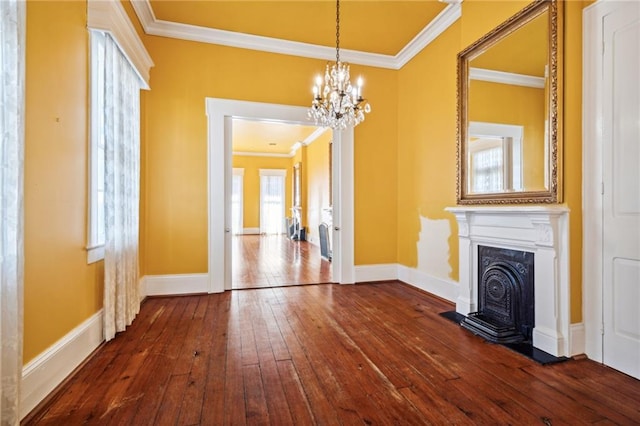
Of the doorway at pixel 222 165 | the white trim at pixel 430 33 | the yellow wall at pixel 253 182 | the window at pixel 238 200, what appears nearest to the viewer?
the white trim at pixel 430 33

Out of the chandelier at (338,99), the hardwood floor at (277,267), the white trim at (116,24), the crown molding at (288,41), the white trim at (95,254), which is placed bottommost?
the hardwood floor at (277,267)

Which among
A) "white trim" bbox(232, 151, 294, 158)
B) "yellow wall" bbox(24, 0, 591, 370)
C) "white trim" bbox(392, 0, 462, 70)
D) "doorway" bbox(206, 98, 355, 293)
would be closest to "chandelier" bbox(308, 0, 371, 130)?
"doorway" bbox(206, 98, 355, 293)

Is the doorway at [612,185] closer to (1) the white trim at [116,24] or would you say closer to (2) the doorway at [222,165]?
(2) the doorway at [222,165]

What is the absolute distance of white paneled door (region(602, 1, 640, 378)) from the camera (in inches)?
82.7

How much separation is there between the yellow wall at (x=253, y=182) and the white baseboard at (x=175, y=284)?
838 centimetres

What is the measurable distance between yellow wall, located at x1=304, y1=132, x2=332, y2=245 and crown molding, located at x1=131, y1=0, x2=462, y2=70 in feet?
10.8

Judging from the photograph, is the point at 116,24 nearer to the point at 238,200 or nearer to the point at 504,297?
the point at 504,297

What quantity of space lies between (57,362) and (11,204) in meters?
1.13

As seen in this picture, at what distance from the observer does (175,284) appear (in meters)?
3.96

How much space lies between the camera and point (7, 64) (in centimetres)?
143

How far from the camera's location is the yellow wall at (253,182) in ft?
40.0

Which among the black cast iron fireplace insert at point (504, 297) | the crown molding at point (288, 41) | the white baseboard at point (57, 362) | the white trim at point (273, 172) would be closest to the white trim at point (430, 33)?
the crown molding at point (288, 41)

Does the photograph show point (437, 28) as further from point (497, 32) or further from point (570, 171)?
point (570, 171)

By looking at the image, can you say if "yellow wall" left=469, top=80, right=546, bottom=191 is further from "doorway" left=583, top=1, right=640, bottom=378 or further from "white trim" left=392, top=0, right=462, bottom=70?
"white trim" left=392, top=0, right=462, bottom=70
